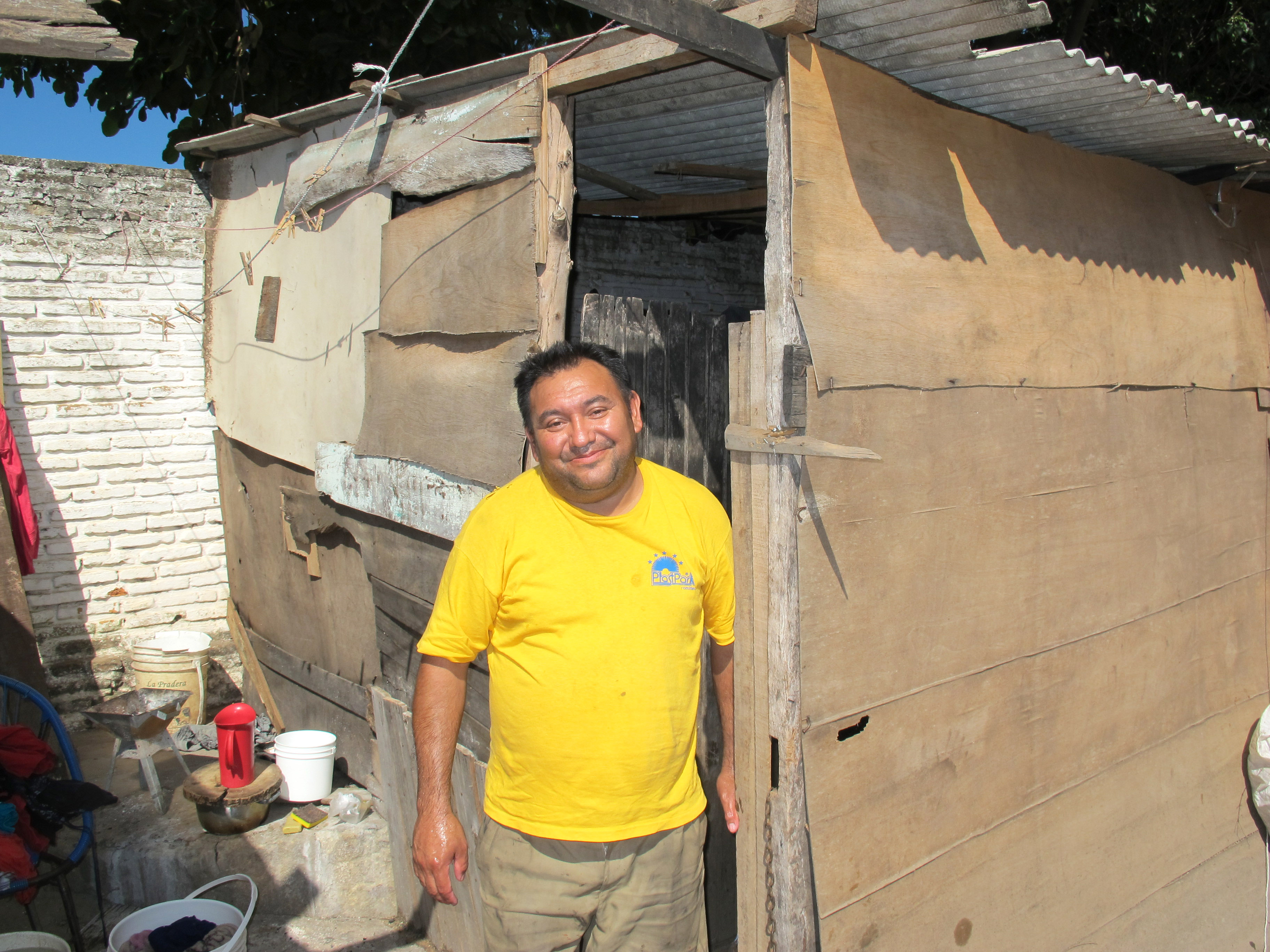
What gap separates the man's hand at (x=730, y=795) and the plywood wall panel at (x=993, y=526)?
33 cm

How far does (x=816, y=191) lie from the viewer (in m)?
2.50

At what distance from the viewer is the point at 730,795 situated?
8.83 ft

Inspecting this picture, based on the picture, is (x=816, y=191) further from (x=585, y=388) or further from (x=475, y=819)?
(x=475, y=819)

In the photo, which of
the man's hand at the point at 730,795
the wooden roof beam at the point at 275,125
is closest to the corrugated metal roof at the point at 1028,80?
the man's hand at the point at 730,795

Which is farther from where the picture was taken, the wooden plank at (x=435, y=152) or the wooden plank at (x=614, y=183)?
the wooden plank at (x=614, y=183)

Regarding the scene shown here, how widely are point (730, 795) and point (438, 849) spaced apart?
34.5 inches

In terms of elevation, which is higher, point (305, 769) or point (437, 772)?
point (437, 772)

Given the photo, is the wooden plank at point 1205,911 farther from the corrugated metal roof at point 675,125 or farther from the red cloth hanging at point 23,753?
the red cloth hanging at point 23,753

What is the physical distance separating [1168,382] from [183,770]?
506 cm

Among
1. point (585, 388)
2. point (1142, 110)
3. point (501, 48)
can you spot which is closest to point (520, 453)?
point (585, 388)

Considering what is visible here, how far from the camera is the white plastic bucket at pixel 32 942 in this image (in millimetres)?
3316

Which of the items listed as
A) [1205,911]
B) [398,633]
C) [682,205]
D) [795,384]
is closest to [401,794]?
[398,633]

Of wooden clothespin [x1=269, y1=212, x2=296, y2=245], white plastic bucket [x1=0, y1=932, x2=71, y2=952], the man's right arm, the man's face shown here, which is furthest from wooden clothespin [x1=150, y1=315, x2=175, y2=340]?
the man's right arm

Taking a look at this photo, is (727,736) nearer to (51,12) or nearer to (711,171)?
(711,171)
